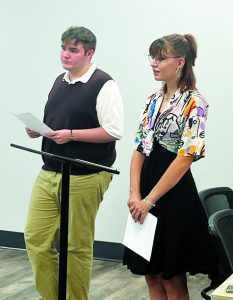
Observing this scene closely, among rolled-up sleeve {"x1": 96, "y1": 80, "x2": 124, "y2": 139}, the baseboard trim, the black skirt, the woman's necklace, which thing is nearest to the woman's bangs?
the woman's necklace

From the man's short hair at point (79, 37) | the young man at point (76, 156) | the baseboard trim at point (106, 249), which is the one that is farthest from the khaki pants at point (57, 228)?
the baseboard trim at point (106, 249)

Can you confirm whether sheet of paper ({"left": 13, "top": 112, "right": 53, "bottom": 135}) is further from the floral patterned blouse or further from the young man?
the floral patterned blouse

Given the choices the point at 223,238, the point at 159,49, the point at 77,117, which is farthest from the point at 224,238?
the point at 77,117

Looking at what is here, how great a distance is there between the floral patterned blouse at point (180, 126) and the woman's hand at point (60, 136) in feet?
1.53

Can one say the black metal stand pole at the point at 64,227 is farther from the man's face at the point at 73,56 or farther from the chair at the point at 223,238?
the man's face at the point at 73,56

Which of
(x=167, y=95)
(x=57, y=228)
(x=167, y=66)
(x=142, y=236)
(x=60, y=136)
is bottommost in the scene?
(x=57, y=228)

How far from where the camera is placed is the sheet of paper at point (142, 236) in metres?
2.43

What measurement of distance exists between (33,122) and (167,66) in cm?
65

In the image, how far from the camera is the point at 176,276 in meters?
2.51

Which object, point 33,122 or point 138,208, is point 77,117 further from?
point 138,208

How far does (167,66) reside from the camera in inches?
98.4

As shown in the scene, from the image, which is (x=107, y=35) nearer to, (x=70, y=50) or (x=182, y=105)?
(x=70, y=50)

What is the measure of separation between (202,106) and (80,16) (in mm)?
2398

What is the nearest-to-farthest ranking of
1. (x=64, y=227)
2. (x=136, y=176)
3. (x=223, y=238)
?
(x=223, y=238), (x=64, y=227), (x=136, y=176)
